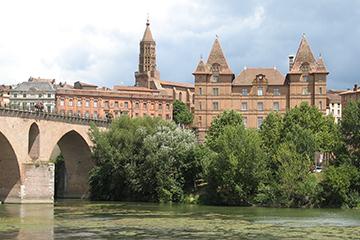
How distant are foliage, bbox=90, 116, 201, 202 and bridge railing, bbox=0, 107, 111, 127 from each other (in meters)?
4.38

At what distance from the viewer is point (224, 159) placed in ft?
228

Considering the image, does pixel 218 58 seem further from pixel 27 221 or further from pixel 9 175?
pixel 27 221

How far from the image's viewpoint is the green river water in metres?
42.9

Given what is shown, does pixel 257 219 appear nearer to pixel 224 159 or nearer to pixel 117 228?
pixel 117 228

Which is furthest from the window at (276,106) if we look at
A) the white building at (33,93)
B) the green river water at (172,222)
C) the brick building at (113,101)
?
the green river water at (172,222)

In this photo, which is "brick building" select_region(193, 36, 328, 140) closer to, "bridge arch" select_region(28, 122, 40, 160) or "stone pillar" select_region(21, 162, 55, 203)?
"bridge arch" select_region(28, 122, 40, 160)

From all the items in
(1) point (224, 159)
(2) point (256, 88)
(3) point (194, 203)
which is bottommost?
(3) point (194, 203)

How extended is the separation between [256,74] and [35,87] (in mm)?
53342

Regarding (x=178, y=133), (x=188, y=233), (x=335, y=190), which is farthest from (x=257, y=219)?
(x=178, y=133)

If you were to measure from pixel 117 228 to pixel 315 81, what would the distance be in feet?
234

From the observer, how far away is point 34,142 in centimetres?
7762

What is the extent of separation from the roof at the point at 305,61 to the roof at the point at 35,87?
5608 centimetres

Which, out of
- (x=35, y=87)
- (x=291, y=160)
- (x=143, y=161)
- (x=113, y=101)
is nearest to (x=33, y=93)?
(x=35, y=87)

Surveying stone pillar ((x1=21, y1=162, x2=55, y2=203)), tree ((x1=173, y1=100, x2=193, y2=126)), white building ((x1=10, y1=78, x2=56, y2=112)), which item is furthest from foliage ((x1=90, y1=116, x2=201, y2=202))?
tree ((x1=173, y1=100, x2=193, y2=126))
